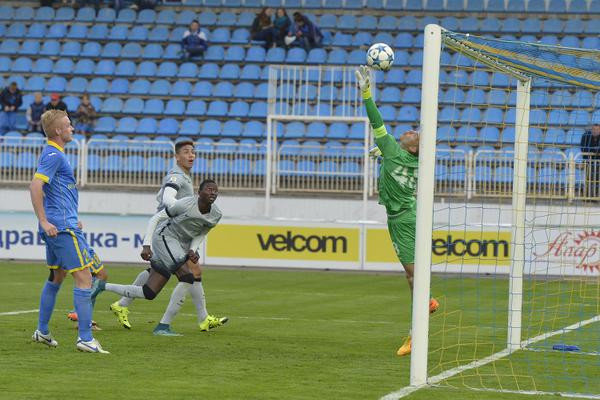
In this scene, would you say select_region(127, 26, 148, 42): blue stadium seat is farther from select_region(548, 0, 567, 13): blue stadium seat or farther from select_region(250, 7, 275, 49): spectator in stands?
select_region(548, 0, 567, 13): blue stadium seat

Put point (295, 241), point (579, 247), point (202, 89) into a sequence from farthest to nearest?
point (202, 89)
point (295, 241)
point (579, 247)

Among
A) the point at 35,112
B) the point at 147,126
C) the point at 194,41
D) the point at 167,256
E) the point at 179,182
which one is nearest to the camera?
the point at 167,256

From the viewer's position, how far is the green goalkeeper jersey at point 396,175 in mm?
11727

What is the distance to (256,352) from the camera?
1116cm

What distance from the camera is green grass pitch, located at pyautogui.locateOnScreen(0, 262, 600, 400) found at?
29.0ft

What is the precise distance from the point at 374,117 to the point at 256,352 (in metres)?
2.39

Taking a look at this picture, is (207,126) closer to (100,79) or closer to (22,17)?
(100,79)

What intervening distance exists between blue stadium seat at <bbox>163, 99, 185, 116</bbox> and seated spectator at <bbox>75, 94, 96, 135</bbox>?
1.93 m

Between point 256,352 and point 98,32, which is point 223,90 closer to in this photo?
point 98,32

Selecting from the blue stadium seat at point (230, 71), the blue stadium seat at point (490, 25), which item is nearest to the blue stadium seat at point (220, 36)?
the blue stadium seat at point (230, 71)

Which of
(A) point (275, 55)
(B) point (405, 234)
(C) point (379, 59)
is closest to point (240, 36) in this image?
(A) point (275, 55)

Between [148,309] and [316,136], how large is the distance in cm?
1415

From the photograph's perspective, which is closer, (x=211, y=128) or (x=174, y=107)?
(x=211, y=128)

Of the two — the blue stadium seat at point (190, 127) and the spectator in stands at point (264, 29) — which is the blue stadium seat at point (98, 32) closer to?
the spectator in stands at point (264, 29)
